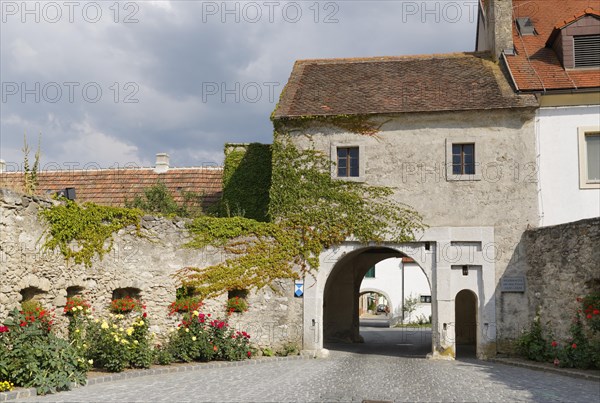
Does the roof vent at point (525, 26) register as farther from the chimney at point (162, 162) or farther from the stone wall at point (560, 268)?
the chimney at point (162, 162)

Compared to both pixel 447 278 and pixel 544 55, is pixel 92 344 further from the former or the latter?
pixel 544 55

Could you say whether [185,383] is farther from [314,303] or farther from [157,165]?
[157,165]

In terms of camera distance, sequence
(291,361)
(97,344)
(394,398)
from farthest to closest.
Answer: (291,361) < (97,344) < (394,398)

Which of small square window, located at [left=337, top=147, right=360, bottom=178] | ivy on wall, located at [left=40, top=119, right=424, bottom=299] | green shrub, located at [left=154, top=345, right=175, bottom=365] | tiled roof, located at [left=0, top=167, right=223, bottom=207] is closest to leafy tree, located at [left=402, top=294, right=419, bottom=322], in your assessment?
tiled roof, located at [left=0, top=167, right=223, bottom=207]

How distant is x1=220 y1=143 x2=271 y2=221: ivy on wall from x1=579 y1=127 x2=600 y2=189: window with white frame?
30.4 ft

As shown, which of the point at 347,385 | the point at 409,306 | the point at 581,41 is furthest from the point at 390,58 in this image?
the point at 409,306

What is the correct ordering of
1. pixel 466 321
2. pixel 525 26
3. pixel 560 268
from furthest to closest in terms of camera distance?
pixel 466 321 < pixel 525 26 < pixel 560 268

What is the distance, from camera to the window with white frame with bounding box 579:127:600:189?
16328 millimetres

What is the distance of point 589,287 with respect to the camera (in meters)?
13.5

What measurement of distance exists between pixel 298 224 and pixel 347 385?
6697 mm

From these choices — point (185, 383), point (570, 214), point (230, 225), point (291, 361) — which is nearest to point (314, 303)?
point (291, 361)

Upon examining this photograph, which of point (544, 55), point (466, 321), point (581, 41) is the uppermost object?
point (581, 41)

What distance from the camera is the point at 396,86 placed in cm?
1877

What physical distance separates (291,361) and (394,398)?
6047 millimetres
